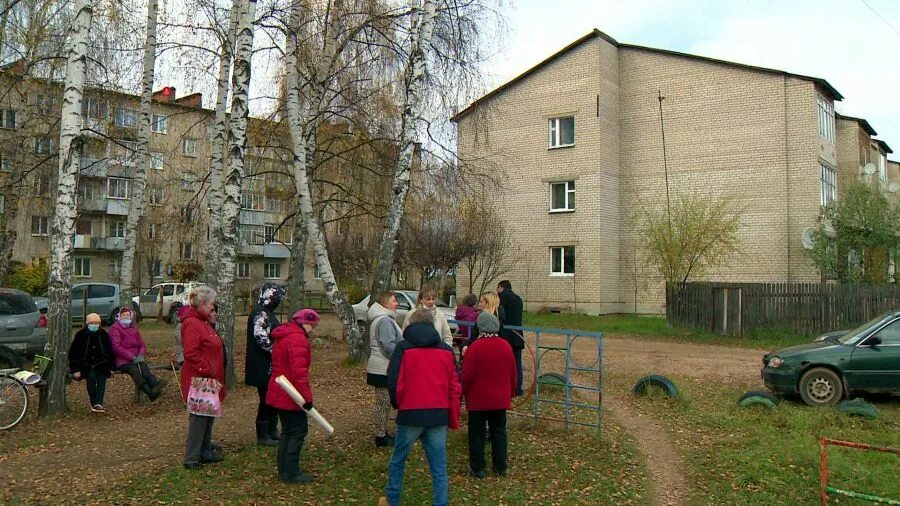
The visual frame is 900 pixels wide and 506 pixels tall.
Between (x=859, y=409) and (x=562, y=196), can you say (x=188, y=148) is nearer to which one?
(x=562, y=196)

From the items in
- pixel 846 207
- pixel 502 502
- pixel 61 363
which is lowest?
pixel 502 502

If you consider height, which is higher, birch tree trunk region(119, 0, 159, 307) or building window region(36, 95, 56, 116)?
building window region(36, 95, 56, 116)

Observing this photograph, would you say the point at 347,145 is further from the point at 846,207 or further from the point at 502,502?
the point at 846,207

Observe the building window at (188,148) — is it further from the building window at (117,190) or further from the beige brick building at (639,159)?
the building window at (117,190)

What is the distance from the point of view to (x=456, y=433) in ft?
26.7

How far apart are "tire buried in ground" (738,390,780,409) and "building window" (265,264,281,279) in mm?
50954

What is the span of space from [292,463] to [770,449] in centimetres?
511

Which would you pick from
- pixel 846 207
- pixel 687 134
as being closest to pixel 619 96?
pixel 687 134

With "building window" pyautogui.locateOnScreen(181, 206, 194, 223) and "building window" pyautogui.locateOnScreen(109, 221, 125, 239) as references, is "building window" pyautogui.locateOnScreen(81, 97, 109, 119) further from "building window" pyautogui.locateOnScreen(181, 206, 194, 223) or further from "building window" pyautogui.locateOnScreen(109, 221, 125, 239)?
"building window" pyautogui.locateOnScreen(109, 221, 125, 239)

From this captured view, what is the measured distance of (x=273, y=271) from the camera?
58.2 m

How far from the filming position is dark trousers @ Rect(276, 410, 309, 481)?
6160 millimetres

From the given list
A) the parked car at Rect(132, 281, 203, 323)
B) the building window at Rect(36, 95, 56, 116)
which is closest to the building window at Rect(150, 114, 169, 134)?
the building window at Rect(36, 95, 56, 116)

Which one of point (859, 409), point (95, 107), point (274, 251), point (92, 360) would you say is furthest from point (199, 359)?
point (274, 251)

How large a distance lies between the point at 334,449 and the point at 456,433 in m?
1.41
